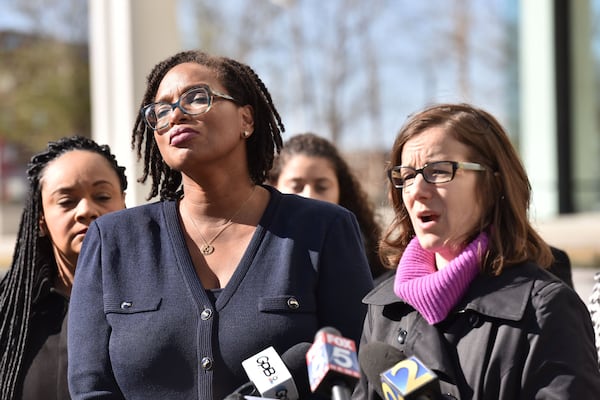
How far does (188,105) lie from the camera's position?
3.25 metres

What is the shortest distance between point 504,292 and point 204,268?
1008 millimetres

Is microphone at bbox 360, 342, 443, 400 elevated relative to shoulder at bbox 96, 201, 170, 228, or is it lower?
lower

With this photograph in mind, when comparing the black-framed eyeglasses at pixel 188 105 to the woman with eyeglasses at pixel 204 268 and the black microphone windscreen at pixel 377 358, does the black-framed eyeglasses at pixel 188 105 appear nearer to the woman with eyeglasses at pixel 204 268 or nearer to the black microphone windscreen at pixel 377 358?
the woman with eyeglasses at pixel 204 268

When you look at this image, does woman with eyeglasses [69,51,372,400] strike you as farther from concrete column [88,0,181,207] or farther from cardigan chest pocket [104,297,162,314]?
concrete column [88,0,181,207]

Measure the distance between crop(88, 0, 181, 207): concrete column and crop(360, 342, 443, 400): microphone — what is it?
16.9 feet

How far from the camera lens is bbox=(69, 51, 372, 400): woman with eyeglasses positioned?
3068 mm

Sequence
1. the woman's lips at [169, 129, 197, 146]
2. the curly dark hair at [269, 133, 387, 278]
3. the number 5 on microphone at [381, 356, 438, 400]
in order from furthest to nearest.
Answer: the curly dark hair at [269, 133, 387, 278]
the woman's lips at [169, 129, 197, 146]
the number 5 on microphone at [381, 356, 438, 400]

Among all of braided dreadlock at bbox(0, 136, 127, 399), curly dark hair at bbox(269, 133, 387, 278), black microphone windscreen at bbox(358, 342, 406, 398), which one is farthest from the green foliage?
black microphone windscreen at bbox(358, 342, 406, 398)

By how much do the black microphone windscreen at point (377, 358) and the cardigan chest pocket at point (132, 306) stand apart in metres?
0.83

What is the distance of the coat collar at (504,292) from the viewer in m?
2.66

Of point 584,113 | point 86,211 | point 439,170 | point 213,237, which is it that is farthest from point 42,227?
point 584,113

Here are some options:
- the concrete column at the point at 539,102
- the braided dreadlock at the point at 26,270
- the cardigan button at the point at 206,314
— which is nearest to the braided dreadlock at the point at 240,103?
the braided dreadlock at the point at 26,270

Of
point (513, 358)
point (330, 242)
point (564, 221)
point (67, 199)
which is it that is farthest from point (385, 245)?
point (564, 221)

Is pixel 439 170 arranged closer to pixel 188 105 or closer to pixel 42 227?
pixel 188 105
